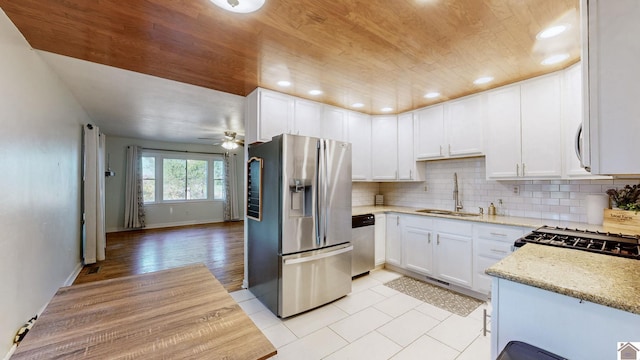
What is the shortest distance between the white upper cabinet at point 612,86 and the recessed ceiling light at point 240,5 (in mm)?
1509

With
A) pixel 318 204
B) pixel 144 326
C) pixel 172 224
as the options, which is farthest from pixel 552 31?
pixel 172 224

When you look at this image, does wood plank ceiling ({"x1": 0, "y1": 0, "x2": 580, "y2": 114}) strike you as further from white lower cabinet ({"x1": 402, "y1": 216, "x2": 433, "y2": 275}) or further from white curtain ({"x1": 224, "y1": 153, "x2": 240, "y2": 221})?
white curtain ({"x1": 224, "y1": 153, "x2": 240, "y2": 221})

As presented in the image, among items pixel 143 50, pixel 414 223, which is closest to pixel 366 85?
pixel 414 223

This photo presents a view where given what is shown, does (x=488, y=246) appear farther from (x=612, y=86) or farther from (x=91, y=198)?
(x=91, y=198)

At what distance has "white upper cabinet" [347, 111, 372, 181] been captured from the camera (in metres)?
3.76

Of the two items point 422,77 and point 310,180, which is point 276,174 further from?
point 422,77

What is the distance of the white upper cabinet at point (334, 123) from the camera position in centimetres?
344

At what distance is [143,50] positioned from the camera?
211cm

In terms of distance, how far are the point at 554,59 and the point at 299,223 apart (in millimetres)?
2683

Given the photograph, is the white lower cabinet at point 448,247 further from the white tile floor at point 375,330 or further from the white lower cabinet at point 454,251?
the white tile floor at point 375,330

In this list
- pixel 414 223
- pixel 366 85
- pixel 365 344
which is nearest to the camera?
pixel 365 344

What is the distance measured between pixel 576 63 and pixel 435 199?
6.66ft

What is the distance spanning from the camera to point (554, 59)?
226cm

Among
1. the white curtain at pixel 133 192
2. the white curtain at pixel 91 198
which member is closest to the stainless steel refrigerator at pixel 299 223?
the white curtain at pixel 91 198
